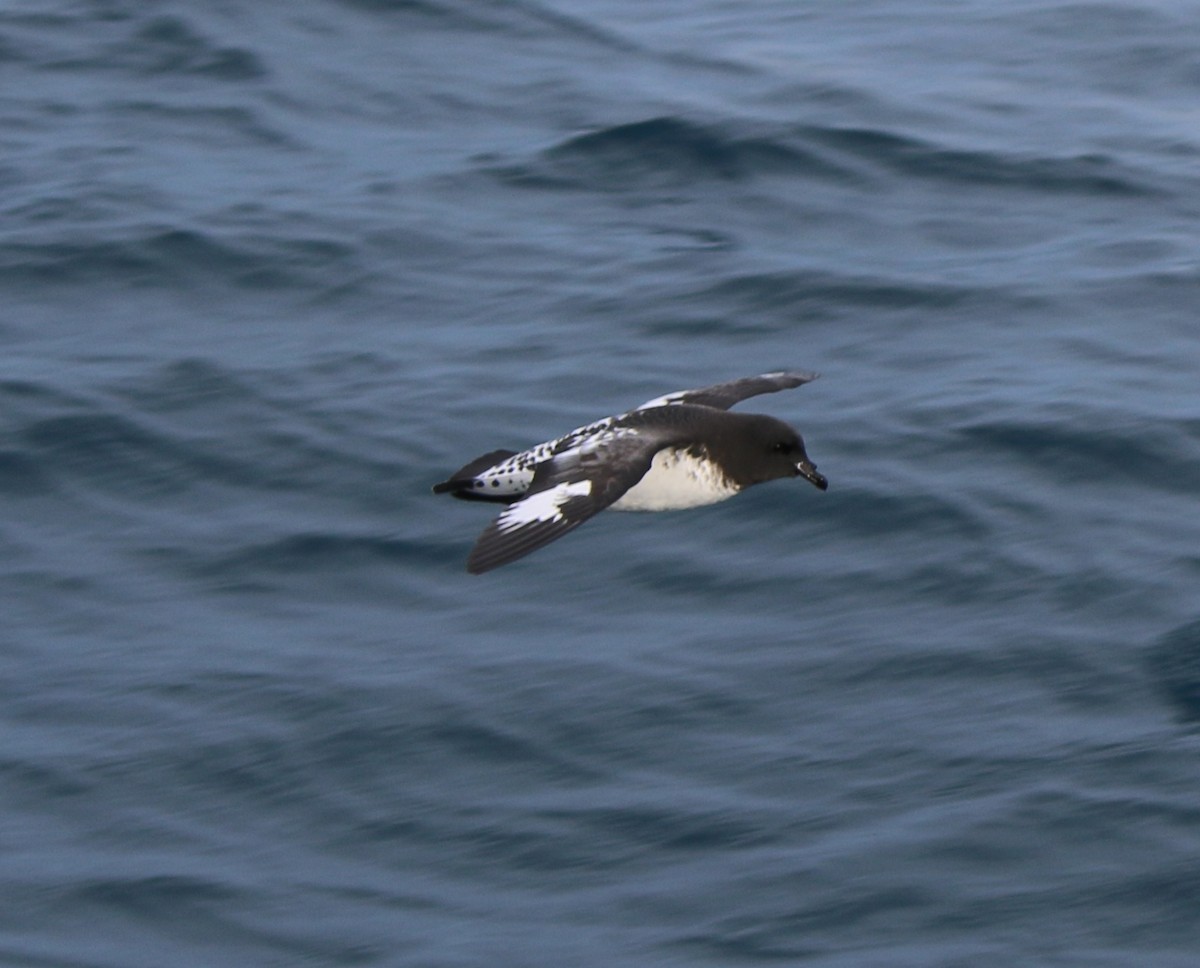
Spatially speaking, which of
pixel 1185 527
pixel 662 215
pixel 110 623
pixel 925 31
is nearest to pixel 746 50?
pixel 925 31

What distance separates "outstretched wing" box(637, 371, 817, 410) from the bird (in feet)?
1.40

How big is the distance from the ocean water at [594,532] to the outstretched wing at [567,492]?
122 cm

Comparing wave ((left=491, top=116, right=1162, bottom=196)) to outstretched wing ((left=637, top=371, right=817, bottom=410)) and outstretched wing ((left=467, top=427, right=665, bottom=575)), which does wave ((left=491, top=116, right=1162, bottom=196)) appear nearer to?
outstretched wing ((left=637, top=371, right=817, bottom=410))

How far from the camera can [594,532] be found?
10734mm

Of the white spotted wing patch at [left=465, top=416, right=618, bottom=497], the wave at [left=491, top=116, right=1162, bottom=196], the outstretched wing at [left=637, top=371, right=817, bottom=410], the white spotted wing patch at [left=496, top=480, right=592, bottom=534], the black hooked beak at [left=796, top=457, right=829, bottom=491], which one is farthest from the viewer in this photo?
the wave at [left=491, top=116, right=1162, bottom=196]

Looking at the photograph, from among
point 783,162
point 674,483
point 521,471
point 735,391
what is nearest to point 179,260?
point 783,162

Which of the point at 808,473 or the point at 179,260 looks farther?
the point at 179,260

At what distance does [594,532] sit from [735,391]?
3.34 ft

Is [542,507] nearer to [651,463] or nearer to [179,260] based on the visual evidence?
[651,463]

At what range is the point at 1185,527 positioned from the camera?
1075cm

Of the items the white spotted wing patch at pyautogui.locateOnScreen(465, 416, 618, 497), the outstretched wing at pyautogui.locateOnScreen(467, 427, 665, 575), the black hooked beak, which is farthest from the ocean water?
the outstretched wing at pyautogui.locateOnScreen(467, 427, 665, 575)

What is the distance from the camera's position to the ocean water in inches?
339

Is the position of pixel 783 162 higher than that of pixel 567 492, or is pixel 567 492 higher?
pixel 783 162

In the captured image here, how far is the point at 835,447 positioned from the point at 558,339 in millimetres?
2049
